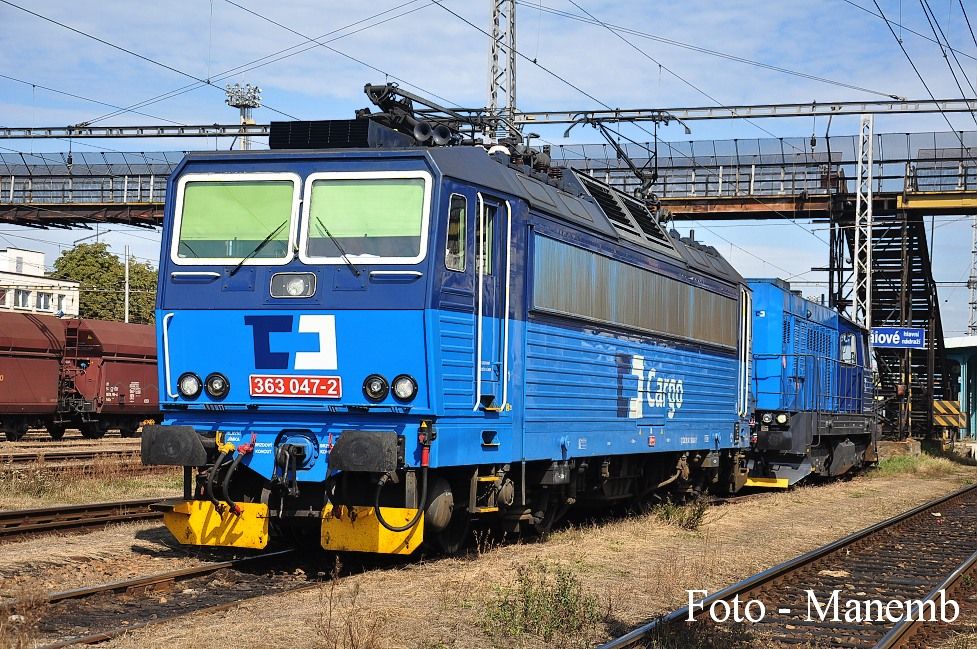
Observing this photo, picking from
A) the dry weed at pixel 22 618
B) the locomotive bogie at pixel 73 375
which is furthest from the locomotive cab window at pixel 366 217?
the locomotive bogie at pixel 73 375

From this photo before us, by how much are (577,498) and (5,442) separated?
22284 millimetres

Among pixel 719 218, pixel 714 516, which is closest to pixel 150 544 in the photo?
pixel 714 516

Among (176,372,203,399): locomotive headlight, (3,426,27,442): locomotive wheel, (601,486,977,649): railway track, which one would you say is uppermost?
(176,372,203,399): locomotive headlight

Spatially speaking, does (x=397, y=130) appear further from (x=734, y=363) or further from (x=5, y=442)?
(x=5, y=442)

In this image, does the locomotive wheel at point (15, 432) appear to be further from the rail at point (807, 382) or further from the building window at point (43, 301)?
the building window at point (43, 301)

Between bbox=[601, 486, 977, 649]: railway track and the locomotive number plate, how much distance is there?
3368mm

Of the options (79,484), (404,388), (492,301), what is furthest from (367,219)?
(79,484)

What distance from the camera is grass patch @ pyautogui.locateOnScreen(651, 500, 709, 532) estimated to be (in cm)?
1431

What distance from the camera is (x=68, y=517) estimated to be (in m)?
13.4

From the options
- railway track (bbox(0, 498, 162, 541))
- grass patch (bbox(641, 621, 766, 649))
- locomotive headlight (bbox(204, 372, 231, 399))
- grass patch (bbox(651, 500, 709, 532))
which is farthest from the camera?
grass patch (bbox(651, 500, 709, 532))

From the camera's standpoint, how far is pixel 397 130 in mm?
10656

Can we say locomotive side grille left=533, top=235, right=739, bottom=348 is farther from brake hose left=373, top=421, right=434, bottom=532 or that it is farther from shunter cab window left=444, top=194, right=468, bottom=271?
brake hose left=373, top=421, right=434, bottom=532

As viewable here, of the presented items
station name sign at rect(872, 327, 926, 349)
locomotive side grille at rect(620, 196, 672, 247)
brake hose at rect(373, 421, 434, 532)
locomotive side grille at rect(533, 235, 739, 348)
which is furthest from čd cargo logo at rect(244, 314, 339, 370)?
station name sign at rect(872, 327, 926, 349)

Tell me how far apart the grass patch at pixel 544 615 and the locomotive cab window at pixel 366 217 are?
2896 millimetres
